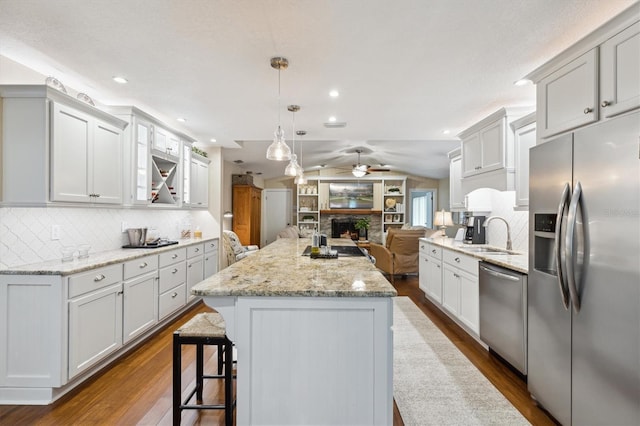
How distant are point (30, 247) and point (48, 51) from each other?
1.50 meters

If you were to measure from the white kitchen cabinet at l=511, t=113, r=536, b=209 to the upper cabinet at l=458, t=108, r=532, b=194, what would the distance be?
2.3 inches

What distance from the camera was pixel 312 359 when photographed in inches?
Result: 62.1

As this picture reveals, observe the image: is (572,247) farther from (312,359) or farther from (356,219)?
(356,219)

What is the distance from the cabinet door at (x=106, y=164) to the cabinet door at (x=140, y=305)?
0.83 metres

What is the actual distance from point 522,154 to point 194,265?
410cm

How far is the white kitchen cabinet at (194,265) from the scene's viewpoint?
401cm

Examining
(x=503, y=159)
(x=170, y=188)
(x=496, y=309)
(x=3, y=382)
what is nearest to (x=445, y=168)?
(x=503, y=159)

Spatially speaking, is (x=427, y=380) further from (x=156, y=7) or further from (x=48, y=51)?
(x=48, y=51)

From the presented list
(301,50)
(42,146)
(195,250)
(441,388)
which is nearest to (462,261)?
(441,388)

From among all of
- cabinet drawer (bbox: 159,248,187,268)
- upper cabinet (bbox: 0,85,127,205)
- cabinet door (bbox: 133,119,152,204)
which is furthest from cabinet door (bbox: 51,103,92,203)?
cabinet drawer (bbox: 159,248,187,268)

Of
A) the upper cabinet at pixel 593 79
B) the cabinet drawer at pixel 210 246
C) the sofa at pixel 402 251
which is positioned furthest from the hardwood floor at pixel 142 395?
the sofa at pixel 402 251

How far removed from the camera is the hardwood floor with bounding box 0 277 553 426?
1959 mm

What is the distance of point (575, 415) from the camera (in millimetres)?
1684

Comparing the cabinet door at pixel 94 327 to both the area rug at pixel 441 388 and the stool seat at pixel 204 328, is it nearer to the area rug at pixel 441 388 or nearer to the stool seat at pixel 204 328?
the stool seat at pixel 204 328
